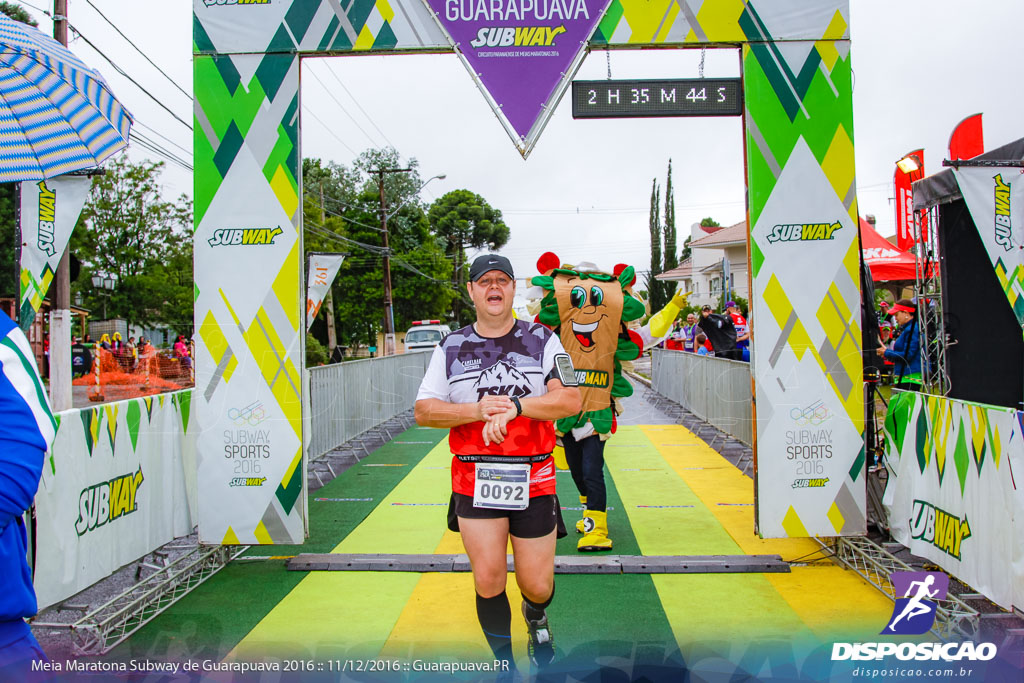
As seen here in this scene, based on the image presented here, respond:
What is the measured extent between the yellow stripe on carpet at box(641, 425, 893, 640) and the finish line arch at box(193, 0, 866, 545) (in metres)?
0.38

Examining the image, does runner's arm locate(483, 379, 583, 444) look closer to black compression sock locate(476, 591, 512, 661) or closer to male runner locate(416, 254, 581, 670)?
male runner locate(416, 254, 581, 670)

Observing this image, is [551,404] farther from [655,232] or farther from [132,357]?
[655,232]

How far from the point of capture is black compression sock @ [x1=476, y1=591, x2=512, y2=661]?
3365 mm

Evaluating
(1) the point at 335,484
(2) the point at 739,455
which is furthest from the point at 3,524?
(2) the point at 739,455

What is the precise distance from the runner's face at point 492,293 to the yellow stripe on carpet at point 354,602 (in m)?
1.98

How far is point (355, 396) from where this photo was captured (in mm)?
11383

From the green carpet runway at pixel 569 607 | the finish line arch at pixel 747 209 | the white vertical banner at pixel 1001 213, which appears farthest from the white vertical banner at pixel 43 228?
the white vertical banner at pixel 1001 213

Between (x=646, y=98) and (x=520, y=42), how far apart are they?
0.99 m

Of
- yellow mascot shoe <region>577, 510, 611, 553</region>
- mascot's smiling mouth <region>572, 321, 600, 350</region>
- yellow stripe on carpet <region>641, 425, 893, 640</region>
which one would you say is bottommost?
yellow stripe on carpet <region>641, 425, 893, 640</region>

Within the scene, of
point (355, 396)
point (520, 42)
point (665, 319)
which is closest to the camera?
point (520, 42)

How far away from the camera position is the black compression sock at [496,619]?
3365 mm

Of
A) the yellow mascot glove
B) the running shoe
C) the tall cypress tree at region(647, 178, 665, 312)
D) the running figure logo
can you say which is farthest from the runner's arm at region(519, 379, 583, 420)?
the tall cypress tree at region(647, 178, 665, 312)

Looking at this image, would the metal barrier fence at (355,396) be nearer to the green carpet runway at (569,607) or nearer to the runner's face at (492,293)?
the green carpet runway at (569,607)

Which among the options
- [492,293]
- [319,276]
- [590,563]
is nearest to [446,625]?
[590,563]
